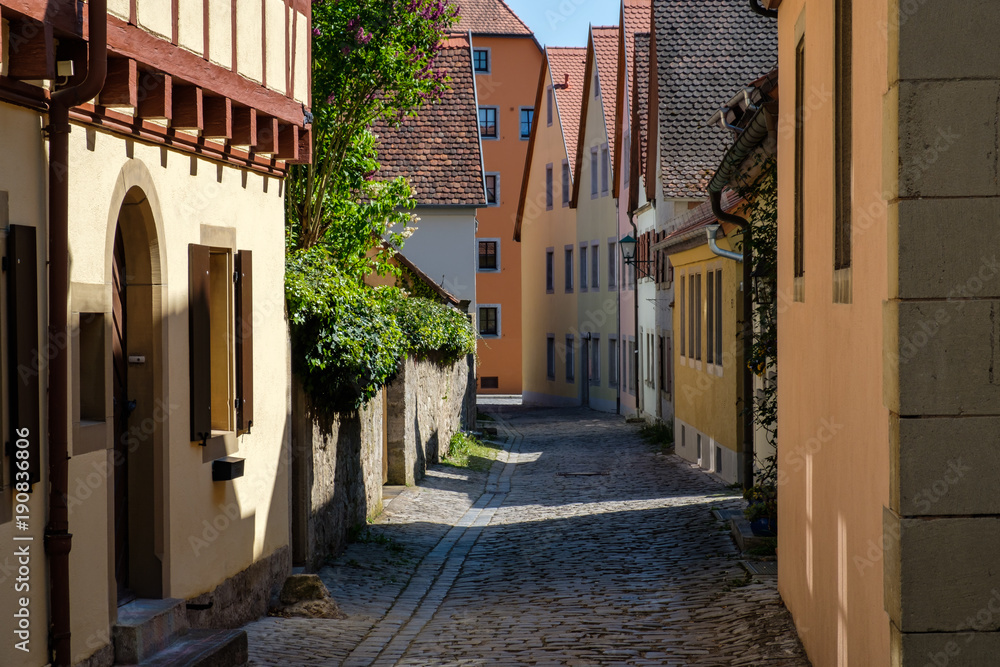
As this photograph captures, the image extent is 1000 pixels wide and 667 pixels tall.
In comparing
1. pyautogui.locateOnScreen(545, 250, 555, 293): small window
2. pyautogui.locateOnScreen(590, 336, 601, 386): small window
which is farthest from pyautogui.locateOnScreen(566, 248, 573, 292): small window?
pyautogui.locateOnScreen(590, 336, 601, 386): small window

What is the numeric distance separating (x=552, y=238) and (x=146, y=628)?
3674 cm

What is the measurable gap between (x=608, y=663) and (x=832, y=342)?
265cm

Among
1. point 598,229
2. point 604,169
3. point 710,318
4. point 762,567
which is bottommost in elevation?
point 762,567

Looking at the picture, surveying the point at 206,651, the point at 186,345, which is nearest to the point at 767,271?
the point at 186,345

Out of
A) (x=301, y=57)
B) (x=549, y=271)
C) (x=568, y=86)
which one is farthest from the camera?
(x=549, y=271)

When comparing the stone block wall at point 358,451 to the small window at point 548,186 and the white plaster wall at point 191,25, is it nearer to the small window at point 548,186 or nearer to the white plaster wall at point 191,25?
the white plaster wall at point 191,25

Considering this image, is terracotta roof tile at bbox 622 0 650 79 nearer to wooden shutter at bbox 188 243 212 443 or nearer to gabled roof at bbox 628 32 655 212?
gabled roof at bbox 628 32 655 212

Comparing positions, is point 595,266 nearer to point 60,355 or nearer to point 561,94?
point 561,94

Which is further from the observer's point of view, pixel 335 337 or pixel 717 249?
pixel 717 249

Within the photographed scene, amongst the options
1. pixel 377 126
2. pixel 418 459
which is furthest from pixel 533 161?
pixel 418 459

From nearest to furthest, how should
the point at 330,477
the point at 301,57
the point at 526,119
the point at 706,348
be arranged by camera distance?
the point at 301,57 → the point at 330,477 → the point at 706,348 → the point at 526,119

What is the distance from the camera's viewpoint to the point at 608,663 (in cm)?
746

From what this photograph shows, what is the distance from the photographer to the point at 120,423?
7262 millimetres

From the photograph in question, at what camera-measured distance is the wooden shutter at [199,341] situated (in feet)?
25.6
